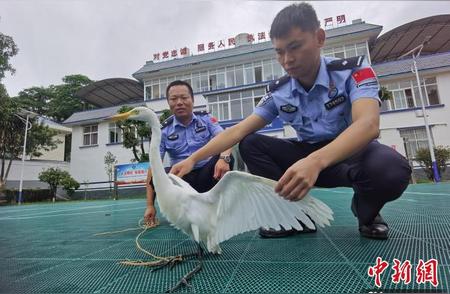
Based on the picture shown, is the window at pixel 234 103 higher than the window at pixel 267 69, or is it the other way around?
the window at pixel 267 69

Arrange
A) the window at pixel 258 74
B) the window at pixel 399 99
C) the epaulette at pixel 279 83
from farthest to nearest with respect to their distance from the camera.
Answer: the window at pixel 258 74, the window at pixel 399 99, the epaulette at pixel 279 83

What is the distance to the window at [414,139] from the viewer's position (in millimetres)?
14805

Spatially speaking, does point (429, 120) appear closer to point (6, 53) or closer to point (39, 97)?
point (6, 53)

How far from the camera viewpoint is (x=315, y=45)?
5.41 feet

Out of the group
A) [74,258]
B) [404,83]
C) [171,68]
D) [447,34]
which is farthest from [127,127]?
[447,34]

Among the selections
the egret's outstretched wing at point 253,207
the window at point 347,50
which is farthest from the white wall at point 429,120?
the egret's outstretched wing at point 253,207

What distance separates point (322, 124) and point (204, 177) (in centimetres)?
129

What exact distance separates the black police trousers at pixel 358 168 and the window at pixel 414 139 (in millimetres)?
15316

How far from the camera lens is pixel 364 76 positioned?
163 centimetres

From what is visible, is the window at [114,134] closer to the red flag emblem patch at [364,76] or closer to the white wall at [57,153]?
the white wall at [57,153]

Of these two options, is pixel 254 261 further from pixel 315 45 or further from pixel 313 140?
pixel 315 45

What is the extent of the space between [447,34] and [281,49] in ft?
76.6

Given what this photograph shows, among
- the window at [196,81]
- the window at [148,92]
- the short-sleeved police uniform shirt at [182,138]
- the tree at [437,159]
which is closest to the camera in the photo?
the short-sleeved police uniform shirt at [182,138]

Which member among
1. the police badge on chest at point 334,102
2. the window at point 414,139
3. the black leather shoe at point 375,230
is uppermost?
the window at point 414,139
